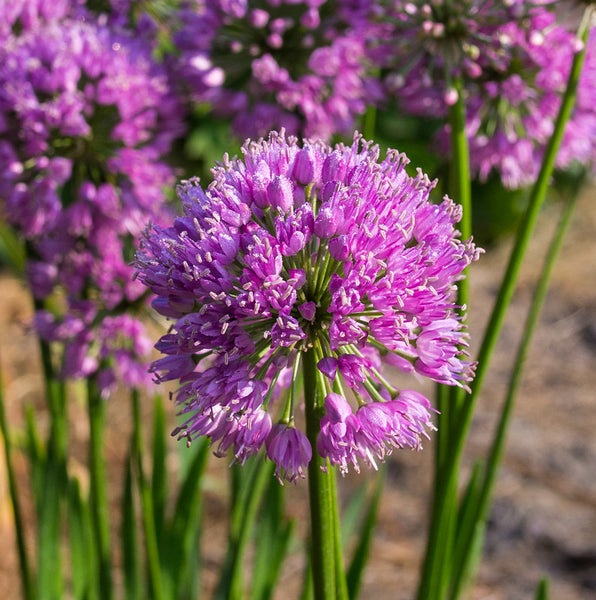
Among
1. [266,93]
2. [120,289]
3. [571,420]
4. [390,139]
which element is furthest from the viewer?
[390,139]

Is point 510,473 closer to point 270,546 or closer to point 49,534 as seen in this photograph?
point 270,546

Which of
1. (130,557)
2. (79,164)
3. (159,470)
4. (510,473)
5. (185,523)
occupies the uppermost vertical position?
(79,164)

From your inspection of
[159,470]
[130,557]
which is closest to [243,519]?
[159,470]

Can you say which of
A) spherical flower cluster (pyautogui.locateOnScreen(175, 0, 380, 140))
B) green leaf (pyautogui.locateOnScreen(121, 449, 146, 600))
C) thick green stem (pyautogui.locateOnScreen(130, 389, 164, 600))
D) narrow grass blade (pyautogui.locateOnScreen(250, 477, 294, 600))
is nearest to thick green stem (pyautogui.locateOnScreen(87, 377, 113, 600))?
thick green stem (pyautogui.locateOnScreen(130, 389, 164, 600))

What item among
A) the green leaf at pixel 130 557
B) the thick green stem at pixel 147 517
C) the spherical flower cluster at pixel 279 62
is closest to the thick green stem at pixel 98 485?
the thick green stem at pixel 147 517

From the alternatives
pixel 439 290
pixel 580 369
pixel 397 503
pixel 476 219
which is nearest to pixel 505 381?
pixel 580 369

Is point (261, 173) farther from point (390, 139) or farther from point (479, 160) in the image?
point (390, 139)

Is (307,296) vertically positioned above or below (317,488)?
above
